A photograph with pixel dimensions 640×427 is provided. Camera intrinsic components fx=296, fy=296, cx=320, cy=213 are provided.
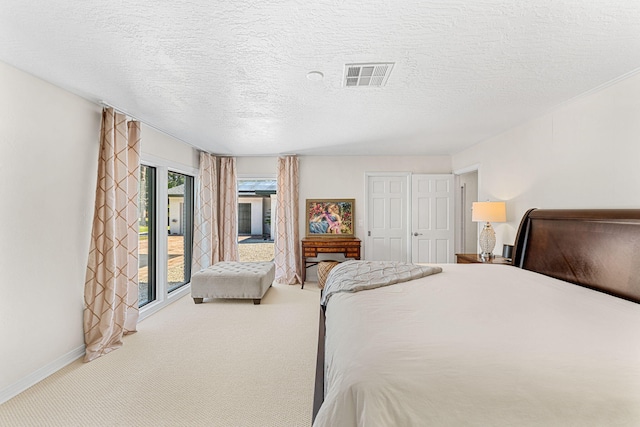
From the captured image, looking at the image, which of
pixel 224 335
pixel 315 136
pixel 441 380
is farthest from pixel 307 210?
pixel 441 380

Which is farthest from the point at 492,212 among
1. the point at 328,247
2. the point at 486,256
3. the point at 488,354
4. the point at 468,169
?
the point at 488,354

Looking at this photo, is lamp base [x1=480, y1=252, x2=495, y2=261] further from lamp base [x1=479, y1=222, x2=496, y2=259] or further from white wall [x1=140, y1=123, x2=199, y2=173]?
white wall [x1=140, y1=123, x2=199, y2=173]

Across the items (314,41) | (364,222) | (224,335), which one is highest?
(314,41)

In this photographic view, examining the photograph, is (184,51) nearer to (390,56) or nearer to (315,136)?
(390,56)

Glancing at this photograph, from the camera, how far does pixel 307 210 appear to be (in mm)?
5547

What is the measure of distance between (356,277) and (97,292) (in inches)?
95.8

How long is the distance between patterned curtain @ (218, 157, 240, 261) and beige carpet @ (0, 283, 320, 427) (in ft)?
6.67

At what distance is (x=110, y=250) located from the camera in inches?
112

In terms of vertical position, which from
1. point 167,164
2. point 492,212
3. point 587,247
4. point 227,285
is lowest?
point 227,285

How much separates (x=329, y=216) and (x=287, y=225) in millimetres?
801

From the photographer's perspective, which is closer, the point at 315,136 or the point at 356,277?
the point at 356,277

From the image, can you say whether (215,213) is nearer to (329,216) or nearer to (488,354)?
(329,216)

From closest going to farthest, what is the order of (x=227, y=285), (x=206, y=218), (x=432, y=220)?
(x=227, y=285) → (x=206, y=218) → (x=432, y=220)

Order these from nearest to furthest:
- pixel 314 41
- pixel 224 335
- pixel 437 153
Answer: pixel 314 41 < pixel 224 335 < pixel 437 153
